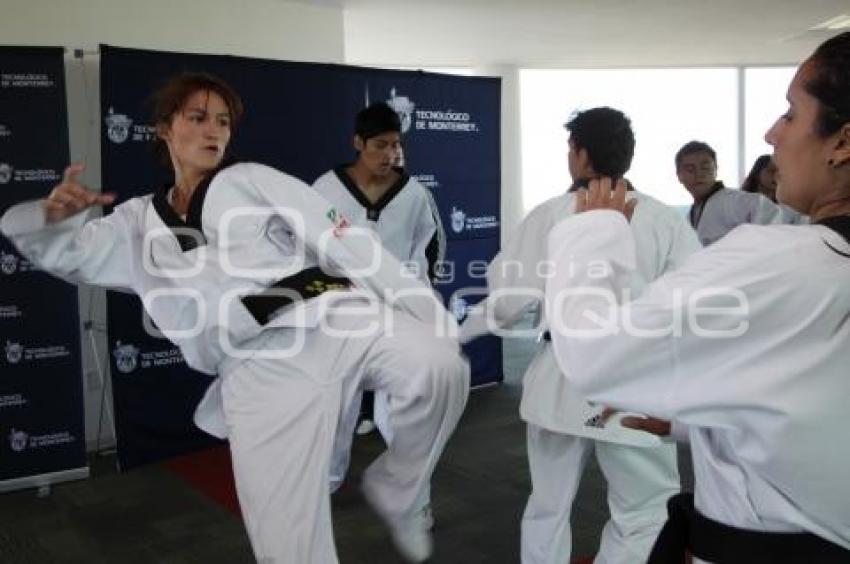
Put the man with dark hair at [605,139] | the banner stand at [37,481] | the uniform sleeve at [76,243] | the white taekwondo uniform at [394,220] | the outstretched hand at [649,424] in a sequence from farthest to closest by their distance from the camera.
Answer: the banner stand at [37,481] < the white taekwondo uniform at [394,220] < the man with dark hair at [605,139] < the uniform sleeve at [76,243] < the outstretched hand at [649,424]

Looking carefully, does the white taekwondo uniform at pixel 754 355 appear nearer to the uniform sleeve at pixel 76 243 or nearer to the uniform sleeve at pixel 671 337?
the uniform sleeve at pixel 671 337

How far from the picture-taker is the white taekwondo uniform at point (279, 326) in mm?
1768

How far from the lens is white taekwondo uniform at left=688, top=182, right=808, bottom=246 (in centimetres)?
391

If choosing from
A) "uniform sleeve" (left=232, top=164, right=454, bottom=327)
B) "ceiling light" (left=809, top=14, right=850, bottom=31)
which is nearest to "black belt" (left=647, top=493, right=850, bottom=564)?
"uniform sleeve" (left=232, top=164, right=454, bottom=327)

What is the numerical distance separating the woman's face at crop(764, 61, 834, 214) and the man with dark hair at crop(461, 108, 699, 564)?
1093 millimetres

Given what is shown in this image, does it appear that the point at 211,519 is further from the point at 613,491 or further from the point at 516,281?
the point at 516,281

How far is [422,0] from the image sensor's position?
514cm

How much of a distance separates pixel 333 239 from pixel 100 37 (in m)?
2.91

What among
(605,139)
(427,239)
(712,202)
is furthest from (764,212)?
(605,139)

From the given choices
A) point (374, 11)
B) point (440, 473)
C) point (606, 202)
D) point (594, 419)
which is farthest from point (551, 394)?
point (374, 11)

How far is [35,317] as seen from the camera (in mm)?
3627

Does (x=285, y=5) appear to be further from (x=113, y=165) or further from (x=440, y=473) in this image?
(x=440, y=473)

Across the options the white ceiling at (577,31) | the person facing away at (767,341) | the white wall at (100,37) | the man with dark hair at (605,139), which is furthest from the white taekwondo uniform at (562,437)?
the white ceiling at (577,31)

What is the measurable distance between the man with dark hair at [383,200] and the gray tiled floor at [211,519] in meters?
0.22
